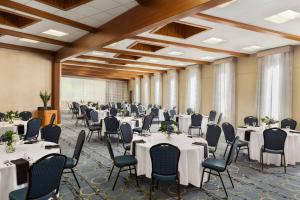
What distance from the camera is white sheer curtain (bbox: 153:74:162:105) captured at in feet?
58.1

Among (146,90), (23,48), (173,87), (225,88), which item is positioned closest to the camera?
(23,48)

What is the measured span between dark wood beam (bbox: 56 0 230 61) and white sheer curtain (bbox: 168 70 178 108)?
837 cm

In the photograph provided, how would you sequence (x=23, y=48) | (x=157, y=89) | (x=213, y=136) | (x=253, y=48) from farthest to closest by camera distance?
1. (x=157, y=89)
2. (x=23, y=48)
3. (x=253, y=48)
4. (x=213, y=136)

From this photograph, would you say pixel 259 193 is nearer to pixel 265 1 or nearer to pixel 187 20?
pixel 265 1

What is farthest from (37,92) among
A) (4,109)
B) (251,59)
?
(251,59)

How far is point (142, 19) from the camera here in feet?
17.3

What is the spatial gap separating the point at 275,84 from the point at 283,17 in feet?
14.0

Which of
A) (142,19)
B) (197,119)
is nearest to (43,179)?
(142,19)

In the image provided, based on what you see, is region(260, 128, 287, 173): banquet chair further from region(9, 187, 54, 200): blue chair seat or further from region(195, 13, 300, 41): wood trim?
region(9, 187, 54, 200): blue chair seat

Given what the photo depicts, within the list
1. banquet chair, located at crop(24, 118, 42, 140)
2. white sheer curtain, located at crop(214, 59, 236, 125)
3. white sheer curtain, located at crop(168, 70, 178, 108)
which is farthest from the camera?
white sheer curtain, located at crop(168, 70, 178, 108)

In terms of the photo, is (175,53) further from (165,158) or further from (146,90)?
(146,90)

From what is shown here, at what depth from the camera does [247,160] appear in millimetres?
6090

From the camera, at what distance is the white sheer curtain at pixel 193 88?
1343cm

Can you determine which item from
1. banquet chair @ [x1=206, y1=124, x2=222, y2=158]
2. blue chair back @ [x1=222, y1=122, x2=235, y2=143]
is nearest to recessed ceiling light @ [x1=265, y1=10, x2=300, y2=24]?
blue chair back @ [x1=222, y1=122, x2=235, y2=143]
